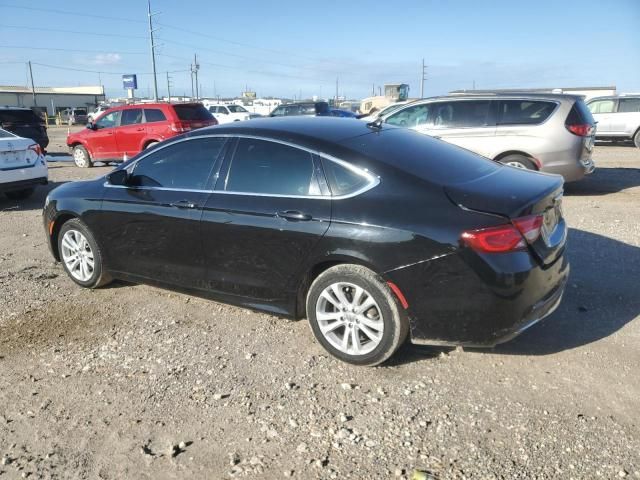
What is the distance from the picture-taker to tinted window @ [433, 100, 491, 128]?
30.6 feet

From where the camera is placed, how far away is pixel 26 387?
353 centimetres

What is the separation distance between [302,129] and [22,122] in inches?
610

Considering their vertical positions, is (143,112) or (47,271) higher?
(143,112)

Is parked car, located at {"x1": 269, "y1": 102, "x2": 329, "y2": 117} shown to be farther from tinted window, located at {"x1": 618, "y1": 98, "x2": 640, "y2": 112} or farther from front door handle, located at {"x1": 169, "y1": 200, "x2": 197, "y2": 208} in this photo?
front door handle, located at {"x1": 169, "y1": 200, "x2": 197, "y2": 208}

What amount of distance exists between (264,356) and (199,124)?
11439 mm

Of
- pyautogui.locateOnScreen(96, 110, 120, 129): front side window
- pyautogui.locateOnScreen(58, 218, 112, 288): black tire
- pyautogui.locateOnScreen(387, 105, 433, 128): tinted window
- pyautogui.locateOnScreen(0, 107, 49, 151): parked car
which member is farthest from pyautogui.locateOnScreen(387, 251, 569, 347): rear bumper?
pyautogui.locateOnScreen(0, 107, 49, 151): parked car

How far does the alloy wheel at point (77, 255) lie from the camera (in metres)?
5.11

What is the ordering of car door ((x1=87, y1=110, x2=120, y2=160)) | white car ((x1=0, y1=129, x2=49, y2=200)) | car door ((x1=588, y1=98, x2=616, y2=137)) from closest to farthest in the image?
white car ((x1=0, y1=129, x2=49, y2=200)), car door ((x1=87, y1=110, x2=120, y2=160)), car door ((x1=588, y1=98, x2=616, y2=137))

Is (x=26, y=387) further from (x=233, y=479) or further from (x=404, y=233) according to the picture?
(x=404, y=233)

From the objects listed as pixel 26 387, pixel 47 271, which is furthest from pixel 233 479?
pixel 47 271

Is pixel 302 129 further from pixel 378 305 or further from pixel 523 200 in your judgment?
pixel 523 200

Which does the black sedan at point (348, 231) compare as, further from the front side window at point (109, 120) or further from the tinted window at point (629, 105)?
the tinted window at point (629, 105)

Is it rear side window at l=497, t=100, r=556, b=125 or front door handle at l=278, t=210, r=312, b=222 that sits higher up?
rear side window at l=497, t=100, r=556, b=125

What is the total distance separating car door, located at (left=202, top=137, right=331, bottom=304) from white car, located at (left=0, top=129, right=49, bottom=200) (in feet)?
22.2
